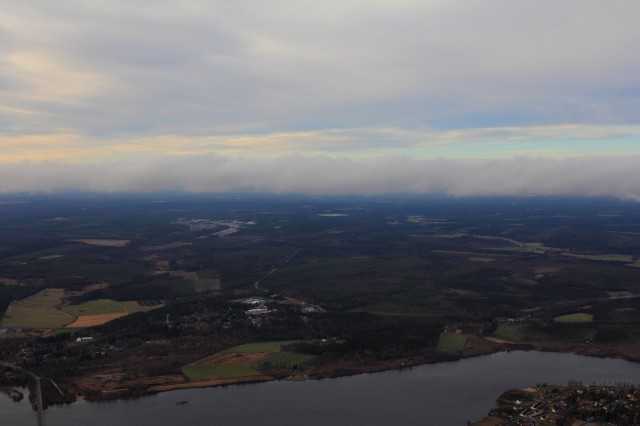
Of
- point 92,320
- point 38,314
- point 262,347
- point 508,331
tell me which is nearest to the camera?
point 262,347

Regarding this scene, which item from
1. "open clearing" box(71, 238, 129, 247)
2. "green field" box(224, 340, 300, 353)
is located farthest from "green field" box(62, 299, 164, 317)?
"open clearing" box(71, 238, 129, 247)

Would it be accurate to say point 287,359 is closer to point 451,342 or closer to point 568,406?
point 451,342

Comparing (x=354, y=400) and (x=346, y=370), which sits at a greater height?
(x=346, y=370)

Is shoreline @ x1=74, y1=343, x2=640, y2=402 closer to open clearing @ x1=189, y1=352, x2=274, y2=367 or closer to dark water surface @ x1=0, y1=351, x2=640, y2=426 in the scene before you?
dark water surface @ x1=0, y1=351, x2=640, y2=426

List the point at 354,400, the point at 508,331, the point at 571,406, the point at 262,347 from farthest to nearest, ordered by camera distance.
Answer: the point at 508,331 < the point at 262,347 < the point at 354,400 < the point at 571,406

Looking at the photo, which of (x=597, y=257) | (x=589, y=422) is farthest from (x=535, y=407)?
(x=597, y=257)

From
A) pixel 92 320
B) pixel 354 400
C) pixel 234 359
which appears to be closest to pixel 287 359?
pixel 234 359

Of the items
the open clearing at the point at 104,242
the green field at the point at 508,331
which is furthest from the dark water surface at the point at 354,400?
the open clearing at the point at 104,242
